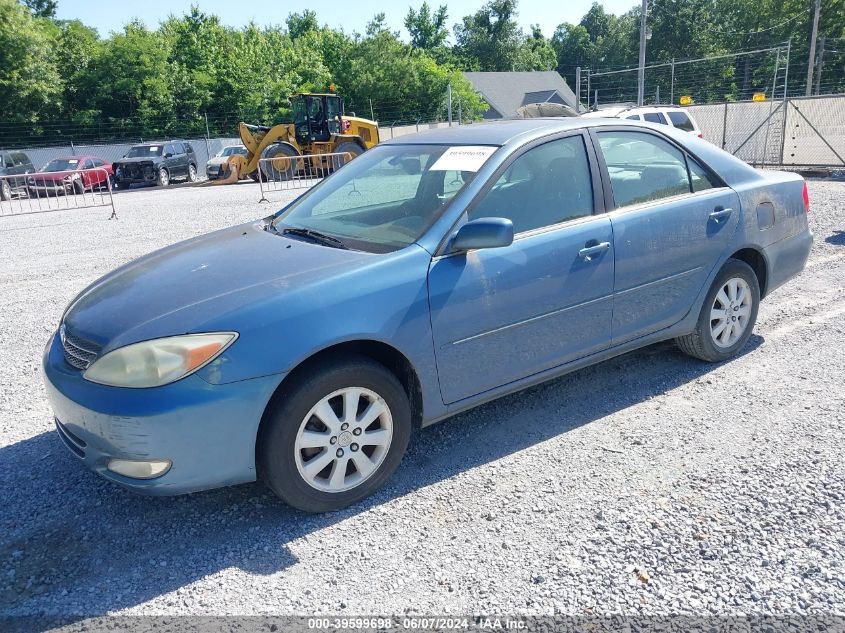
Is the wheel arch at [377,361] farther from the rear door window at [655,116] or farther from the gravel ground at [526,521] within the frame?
the rear door window at [655,116]

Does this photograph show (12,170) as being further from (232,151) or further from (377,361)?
(377,361)

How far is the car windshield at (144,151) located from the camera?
88.4 ft

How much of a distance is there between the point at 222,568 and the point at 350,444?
2.41ft

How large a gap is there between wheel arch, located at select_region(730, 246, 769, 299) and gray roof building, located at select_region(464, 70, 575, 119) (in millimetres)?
55600

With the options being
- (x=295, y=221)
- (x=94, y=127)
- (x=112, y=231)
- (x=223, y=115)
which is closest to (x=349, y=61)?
(x=223, y=115)

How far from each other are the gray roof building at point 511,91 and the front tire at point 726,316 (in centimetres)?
5577

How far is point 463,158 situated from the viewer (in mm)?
3695

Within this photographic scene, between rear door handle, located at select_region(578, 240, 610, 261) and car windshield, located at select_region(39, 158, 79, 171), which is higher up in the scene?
rear door handle, located at select_region(578, 240, 610, 261)

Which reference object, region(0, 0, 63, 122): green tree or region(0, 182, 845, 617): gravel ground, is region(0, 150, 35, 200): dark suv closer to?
region(0, 0, 63, 122): green tree

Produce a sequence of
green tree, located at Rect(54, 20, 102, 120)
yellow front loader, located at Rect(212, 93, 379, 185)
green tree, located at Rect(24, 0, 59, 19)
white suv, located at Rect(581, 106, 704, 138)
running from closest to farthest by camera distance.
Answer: white suv, located at Rect(581, 106, 704, 138) < yellow front loader, located at Rect(212, 93, 379, 185) < green tree, located at Rect(54, 20, 102, 120) < green tree, located at Rect(24, 0, 59, 19)

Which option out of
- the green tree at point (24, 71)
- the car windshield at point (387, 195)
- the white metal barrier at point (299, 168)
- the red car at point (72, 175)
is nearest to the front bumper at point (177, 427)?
the car windshield at point (387, 195)

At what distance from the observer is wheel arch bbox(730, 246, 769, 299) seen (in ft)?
15.0

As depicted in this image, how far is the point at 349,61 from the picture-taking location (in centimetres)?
4844

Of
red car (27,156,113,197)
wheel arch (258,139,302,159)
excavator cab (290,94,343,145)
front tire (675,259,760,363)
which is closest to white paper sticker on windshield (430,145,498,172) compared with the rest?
front tire (675,259,760,363)
